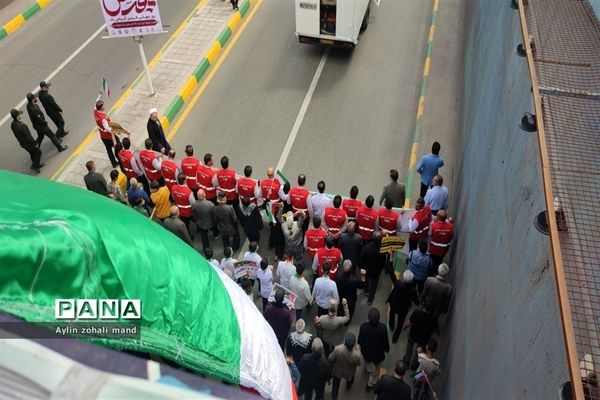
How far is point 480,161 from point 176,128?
673 cm

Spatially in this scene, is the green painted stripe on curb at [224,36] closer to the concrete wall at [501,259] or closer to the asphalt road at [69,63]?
the asphalt road at [69,63]

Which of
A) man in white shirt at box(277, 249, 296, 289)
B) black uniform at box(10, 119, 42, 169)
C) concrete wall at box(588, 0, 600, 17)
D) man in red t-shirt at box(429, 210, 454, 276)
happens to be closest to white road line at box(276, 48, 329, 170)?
man in white shirt at box(277, 249, 296, 289)

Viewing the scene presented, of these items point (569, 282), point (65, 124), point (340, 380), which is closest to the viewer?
point (569, 282)

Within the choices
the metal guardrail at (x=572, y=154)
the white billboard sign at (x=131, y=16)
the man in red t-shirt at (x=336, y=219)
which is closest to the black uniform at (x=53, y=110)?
the white billboard sign at (x=131, y=16)

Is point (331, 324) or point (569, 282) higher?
point (569, 282)

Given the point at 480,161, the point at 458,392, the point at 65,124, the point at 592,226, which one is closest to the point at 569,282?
the point at 592,226

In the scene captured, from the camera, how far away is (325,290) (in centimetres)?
723

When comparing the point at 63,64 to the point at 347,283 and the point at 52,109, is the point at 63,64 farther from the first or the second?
the point at 347,283

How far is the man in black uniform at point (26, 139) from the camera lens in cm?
1027

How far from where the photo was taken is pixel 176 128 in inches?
469

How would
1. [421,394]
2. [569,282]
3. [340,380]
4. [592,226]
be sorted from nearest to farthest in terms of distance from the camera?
1. [569,282]
2. [592,226]
3. [421,394]
4. [340,380]

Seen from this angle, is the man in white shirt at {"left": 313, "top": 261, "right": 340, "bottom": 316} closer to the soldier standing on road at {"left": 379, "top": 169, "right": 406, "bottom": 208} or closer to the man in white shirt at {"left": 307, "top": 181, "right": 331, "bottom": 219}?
the man in white shirt at {"left": 307, "top": 181, "right": 331, "bottom": 219}

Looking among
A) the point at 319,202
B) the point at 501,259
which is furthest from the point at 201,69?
the point at 501,259

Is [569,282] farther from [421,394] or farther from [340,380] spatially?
[340,380]
